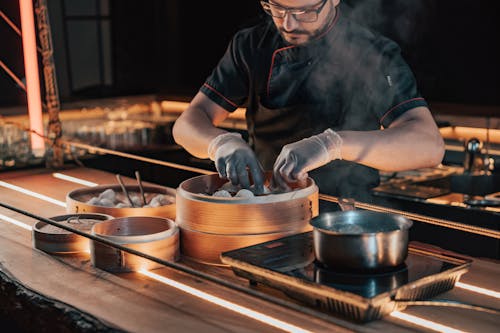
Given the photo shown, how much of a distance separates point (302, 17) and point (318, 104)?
46cm

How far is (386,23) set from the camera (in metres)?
5.53

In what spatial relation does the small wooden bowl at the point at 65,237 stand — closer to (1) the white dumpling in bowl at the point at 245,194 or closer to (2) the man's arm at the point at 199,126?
(1) the white dumpling in bowl at the point at 245,194

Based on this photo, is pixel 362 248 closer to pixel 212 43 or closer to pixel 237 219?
pixel 237 219

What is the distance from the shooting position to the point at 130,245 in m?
2.17

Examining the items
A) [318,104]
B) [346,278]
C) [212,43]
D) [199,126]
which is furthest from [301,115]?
[212,43]

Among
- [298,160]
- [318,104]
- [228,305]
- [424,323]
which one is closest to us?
[424,323]

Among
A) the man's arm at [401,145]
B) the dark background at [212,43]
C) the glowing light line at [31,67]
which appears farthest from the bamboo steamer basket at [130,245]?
the dark background at [212,43]

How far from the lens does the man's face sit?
270 cm

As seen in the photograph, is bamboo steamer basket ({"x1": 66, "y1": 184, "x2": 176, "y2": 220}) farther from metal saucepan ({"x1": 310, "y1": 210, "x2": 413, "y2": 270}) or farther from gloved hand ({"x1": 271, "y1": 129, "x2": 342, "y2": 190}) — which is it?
metal saucepan ({"x1": 310, "y1": 210, "x2": 413, "y2": 270})

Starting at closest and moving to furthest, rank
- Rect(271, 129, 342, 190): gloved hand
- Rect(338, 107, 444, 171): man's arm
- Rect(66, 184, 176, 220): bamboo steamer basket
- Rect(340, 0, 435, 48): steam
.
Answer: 1. Rect(271, 129, 342, 190): gloved hand
2. Rect(66, 184, 176, 220): bamboo steamer basket
3. Rect(338, 107, 444, 171): man's arm
4. Rect(340, 0, 435, 48): steam

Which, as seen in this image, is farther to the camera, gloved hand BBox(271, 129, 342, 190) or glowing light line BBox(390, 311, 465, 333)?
gloved hand BBox(271, 129, 342, 190)

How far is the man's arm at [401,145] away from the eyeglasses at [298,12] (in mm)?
498

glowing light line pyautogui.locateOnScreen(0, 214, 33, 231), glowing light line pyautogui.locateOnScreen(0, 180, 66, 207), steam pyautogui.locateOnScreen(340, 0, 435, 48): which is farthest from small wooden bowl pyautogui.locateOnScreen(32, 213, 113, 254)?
steam pyautogui.locateOnScreen(340, 0, 435, 48)

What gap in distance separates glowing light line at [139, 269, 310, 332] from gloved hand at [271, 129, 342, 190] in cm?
53
